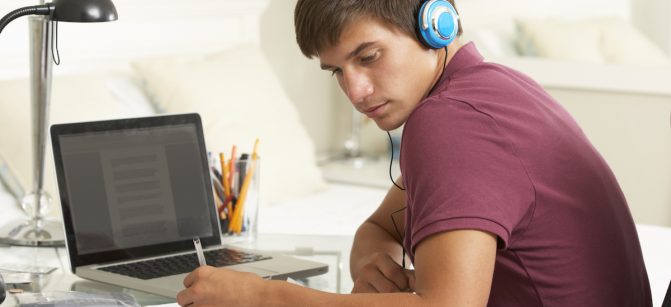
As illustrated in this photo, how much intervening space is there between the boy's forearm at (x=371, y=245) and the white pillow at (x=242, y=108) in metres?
0.94

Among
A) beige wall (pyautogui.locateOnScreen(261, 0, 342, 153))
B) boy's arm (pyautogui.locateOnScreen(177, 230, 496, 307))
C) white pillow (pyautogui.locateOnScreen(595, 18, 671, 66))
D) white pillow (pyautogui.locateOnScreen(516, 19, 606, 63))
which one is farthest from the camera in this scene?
white pillow (pyautogui.locateOnScreen(595, 18, 671, 66))

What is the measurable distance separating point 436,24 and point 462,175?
23cm

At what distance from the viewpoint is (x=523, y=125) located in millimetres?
1046

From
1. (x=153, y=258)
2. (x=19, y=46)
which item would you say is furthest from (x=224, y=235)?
(x=19, y=46)

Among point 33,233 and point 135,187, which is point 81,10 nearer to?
point 135,187

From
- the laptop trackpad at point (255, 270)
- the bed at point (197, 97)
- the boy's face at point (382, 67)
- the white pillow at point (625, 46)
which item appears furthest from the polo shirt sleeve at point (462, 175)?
the white pillow at point (625, 46)

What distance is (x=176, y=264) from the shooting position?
1.42m

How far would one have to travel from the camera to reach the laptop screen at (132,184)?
144 centimetres

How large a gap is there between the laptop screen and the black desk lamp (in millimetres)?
165

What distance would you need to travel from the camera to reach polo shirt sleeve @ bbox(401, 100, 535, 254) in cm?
97

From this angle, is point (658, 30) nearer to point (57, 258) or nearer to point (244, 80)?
point (244, 80)

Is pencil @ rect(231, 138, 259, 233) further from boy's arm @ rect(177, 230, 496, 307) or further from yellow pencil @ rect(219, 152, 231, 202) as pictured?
boy's arm @ rect(177, 230, 496, 307)

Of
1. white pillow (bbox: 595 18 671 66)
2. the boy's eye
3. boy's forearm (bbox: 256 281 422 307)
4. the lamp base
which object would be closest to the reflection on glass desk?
the lamp base

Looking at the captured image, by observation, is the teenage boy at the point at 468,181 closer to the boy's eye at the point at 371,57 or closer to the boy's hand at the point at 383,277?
the boy's eye at the point at 371,57
